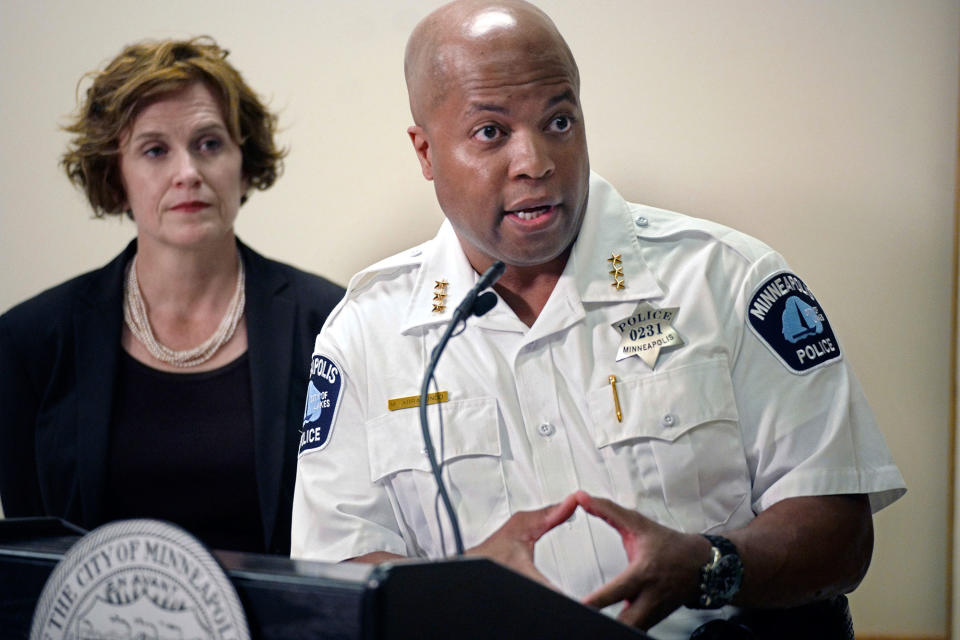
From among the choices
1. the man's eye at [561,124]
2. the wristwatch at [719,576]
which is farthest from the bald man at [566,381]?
the wristwatch at [719,576]

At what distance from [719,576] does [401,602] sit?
61 centimetres

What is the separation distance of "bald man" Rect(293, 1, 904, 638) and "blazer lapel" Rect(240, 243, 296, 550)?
0.54 meters

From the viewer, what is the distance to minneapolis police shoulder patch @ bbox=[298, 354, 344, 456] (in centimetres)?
176

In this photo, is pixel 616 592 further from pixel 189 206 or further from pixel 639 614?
pixel 189 206

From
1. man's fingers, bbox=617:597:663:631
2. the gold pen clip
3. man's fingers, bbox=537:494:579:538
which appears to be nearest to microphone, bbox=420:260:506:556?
man's fingers, bbox=537:494:579:538

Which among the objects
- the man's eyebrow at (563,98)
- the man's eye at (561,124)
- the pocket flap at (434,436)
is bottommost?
the pocket flap at (434,436)

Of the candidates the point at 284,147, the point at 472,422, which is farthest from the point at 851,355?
the point at 284,147

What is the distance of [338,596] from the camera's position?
856 mm

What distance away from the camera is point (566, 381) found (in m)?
1.73

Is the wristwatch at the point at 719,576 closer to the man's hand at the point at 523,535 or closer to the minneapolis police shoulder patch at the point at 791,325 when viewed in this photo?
the man's hand at the point at 523,535

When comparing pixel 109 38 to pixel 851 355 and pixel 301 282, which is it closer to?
pixel 301 282

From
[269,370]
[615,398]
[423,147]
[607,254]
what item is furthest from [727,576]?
[269,370]

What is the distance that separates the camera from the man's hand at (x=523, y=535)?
1.25 m

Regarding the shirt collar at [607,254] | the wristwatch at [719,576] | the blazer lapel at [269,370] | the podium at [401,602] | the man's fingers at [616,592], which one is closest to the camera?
the podium at [401,602]
